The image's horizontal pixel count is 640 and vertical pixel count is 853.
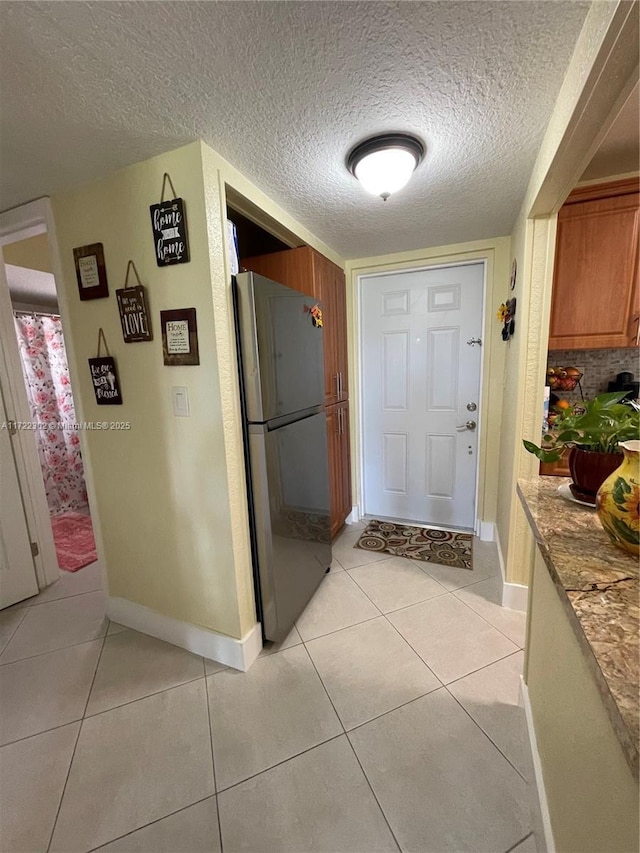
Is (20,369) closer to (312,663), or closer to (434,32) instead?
(312,663)

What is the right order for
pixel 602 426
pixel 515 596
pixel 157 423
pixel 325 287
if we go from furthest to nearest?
pixel 325 287 → pixel 515 596 → pixel 157 423 → pixel 602 426

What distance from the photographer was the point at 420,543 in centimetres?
256

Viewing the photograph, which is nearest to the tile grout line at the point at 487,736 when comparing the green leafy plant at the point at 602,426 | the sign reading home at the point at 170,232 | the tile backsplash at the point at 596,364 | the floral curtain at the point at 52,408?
the green leafy plant at the point at 602,426

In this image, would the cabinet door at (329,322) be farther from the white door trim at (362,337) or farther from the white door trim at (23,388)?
the white door trim at (23,388)

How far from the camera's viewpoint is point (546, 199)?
4.47ft

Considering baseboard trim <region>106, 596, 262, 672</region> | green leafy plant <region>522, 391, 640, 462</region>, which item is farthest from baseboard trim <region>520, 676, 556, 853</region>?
baseboard trim <region>106, 596, 262, 672</region>

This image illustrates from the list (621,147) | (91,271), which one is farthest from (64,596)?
(621,147)

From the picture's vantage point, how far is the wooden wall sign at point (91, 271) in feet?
4.72

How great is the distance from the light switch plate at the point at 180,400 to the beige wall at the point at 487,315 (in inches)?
66.8

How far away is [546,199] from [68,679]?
9.49ft

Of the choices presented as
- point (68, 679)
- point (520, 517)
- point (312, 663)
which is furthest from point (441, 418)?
point (68, 679)

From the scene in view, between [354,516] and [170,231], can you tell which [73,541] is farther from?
[170,231]

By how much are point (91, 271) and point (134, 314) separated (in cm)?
30

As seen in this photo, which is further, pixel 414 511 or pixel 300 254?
pixel 414 511
